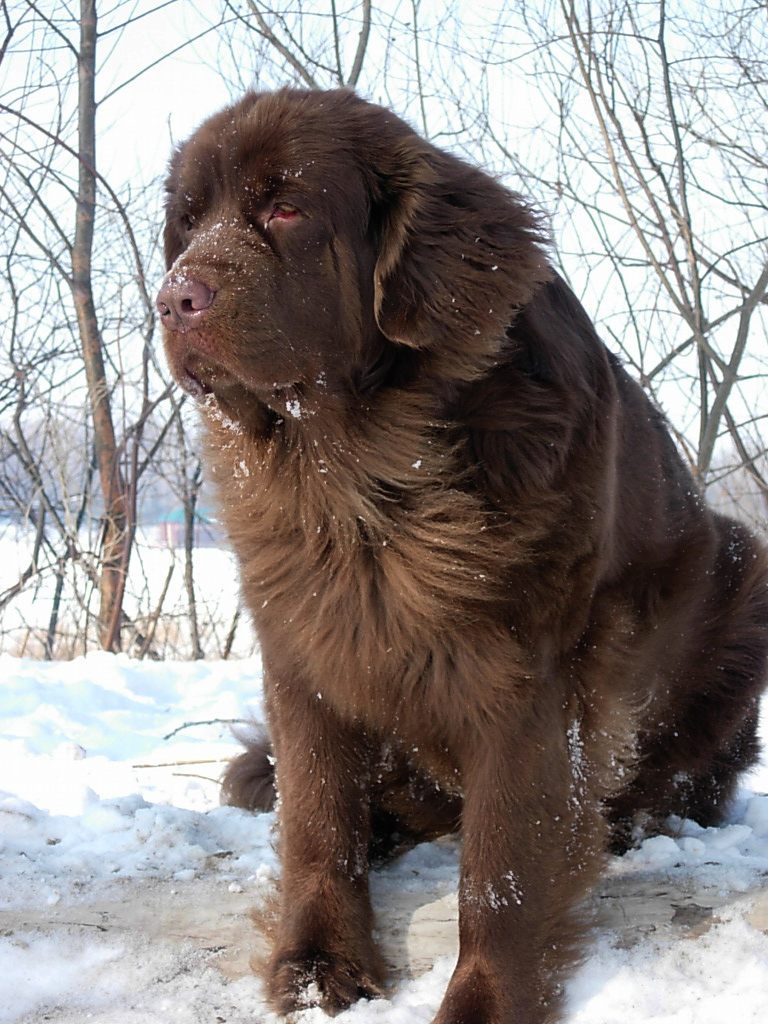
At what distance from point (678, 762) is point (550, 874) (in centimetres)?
114

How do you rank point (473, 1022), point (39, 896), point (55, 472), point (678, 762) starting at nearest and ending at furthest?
point (473, 1022)
point (39, 896)
point (678, 762)
point (55, 472)

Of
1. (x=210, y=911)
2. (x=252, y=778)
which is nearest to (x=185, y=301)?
(x=210, y=911)

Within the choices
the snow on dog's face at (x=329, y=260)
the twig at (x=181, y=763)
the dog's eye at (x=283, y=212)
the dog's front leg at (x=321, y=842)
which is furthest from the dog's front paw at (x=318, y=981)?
the twig at (x=181, y=763)

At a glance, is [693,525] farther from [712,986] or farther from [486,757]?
[712,986]

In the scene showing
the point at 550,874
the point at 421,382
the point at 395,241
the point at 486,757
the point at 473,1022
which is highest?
the point at 395,241

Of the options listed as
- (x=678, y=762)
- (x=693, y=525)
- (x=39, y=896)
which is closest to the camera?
(x=39, y=896)

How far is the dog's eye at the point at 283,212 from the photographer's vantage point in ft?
7.91

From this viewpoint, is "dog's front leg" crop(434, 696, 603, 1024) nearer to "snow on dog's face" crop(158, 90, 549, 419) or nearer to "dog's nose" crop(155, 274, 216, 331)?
"snow on dog's face" crop(158, 90, 549, 419)

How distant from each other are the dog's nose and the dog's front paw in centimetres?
146

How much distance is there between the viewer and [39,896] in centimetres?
285

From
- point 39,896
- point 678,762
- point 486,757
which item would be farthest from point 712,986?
point 39,896

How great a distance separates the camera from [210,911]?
2812 millimetres

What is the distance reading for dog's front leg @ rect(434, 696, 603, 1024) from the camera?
2250 millimetres

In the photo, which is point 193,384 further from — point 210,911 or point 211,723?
point 211,723
